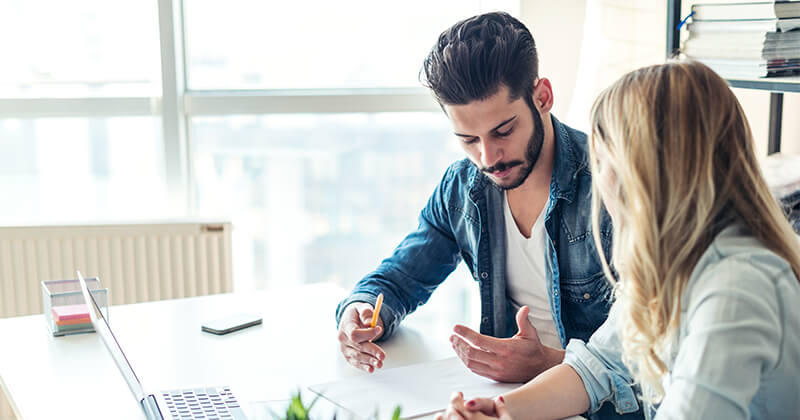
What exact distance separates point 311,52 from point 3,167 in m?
1.06

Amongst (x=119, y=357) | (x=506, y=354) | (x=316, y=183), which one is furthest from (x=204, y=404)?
(x=316, y=183)

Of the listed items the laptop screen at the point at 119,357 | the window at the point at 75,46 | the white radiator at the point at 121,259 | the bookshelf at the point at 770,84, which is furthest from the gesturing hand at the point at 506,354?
the window at the point at 75,46

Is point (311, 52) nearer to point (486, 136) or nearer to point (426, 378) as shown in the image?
point (486, 136)

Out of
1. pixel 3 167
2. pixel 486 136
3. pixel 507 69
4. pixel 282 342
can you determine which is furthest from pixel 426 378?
pixel 3 167

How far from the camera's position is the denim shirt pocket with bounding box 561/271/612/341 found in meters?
1.46

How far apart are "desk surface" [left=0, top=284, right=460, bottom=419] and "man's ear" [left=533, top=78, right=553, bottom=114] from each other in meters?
0.48

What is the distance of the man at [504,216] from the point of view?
1.46m

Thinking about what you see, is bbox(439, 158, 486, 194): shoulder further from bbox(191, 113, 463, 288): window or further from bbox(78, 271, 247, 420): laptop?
bbox(191, 113, 463, 288): window

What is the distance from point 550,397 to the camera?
1.11m

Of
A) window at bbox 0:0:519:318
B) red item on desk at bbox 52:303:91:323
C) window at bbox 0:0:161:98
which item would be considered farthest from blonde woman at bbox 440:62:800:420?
window at bbox 0:0:161:98

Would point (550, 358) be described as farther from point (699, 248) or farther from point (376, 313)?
point (699, 248)

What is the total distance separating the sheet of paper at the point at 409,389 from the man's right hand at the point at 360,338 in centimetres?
3

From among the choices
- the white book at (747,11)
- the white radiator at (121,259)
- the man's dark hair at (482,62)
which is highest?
the white book at (747,11)

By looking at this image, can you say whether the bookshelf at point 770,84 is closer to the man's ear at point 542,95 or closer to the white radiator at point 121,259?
the man's ear at point 542,95
